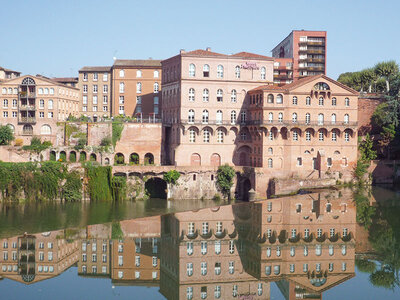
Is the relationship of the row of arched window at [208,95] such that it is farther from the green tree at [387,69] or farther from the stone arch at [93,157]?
the green tree at [387,69]

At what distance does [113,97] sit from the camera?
7494 centimetres

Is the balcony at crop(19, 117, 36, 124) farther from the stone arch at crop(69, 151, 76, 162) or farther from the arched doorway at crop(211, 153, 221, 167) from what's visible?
the arched doorway at crop(211, 153, 221, 167)

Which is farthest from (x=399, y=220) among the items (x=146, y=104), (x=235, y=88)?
(x=146, y=104)

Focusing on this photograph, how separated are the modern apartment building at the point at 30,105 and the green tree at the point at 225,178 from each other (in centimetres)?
2055

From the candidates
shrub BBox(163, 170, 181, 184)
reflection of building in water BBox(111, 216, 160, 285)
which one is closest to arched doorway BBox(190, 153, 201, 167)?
shrub BBox(163, 170, 181, 184)

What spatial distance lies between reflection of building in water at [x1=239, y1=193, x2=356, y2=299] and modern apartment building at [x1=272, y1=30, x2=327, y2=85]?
101 ft

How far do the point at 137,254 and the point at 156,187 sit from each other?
67.6ft

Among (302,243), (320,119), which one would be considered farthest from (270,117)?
(302,243)

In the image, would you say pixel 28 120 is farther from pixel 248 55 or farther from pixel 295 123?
pixel 295 123

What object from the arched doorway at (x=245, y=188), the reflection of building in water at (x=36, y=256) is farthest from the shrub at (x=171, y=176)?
the reflection of building in water at (x=36, y=256)

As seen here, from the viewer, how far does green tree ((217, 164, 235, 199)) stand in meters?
57.6

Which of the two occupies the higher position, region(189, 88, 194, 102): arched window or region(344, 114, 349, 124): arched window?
region(189, 88, 194, 102): arched window

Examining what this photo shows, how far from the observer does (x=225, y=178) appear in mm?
57719

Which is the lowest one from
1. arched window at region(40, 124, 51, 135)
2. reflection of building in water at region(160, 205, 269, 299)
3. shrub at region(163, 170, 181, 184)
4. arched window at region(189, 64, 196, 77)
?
reflection of building in water at region(160, 205, 269, 299)
